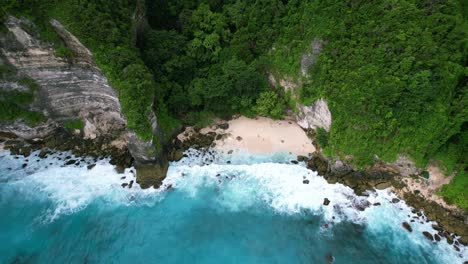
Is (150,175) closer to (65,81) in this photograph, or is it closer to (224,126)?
(224,126)

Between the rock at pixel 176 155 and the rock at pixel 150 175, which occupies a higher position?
the rock at pixel 176 155

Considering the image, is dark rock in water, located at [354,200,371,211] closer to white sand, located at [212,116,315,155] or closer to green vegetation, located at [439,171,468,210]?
green vegetation, located at [439,171,468,210]

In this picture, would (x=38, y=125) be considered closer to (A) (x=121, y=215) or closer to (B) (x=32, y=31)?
(B) (x=32, y=31)

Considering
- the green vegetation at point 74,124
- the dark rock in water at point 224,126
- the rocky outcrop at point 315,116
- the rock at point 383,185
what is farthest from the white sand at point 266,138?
the green vegetation at point 74,124

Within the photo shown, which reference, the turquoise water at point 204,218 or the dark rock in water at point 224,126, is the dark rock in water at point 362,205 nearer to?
the turquoise water at point 204,218

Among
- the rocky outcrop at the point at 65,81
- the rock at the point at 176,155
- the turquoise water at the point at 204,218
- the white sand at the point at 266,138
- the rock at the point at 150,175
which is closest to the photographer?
the turquoise water at the point at 204,218

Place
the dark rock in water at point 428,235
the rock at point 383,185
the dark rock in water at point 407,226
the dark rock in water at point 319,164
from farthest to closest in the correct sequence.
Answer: the dark rock in water at point 319,164
the rock at point 383,185
the dark rock in water at point 407,226
the dark rock in water at point 428,235

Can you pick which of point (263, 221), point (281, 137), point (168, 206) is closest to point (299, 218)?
point (263, 221)

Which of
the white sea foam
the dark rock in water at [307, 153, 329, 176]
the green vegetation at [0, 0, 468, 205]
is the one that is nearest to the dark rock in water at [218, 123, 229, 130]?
the green vegetation at [0, 0, 468, 205]
